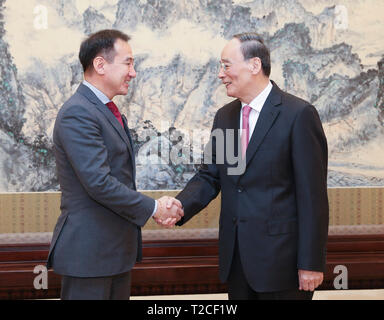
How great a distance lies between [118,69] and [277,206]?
1124 mm

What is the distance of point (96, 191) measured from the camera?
87.3 inches

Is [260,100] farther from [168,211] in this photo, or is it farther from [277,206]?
[168,211]

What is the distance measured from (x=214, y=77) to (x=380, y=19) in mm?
1792

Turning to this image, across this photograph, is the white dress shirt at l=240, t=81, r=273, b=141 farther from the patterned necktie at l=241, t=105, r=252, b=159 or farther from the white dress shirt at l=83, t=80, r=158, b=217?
the white dress shirt at l=83, t=80, r=158, b=217

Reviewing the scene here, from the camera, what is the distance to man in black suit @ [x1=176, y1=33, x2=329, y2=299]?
2299mm

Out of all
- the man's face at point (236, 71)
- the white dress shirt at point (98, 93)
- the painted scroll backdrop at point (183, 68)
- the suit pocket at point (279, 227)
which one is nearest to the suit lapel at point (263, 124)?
the man's face at point (236, 71)

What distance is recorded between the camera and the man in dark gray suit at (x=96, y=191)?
222cm

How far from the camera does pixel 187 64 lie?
4398 mm

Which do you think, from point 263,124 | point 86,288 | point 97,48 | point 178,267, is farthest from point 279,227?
point 178,267

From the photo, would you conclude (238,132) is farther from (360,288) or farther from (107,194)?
(360,288)

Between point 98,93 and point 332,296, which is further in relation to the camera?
point 332,296

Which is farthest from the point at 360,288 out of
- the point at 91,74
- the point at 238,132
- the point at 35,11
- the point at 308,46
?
the point at 35,11

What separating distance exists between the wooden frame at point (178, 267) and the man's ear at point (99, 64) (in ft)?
7.78

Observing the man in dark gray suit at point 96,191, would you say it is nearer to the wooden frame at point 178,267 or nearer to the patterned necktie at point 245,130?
the patterned necktie at point 245,130
